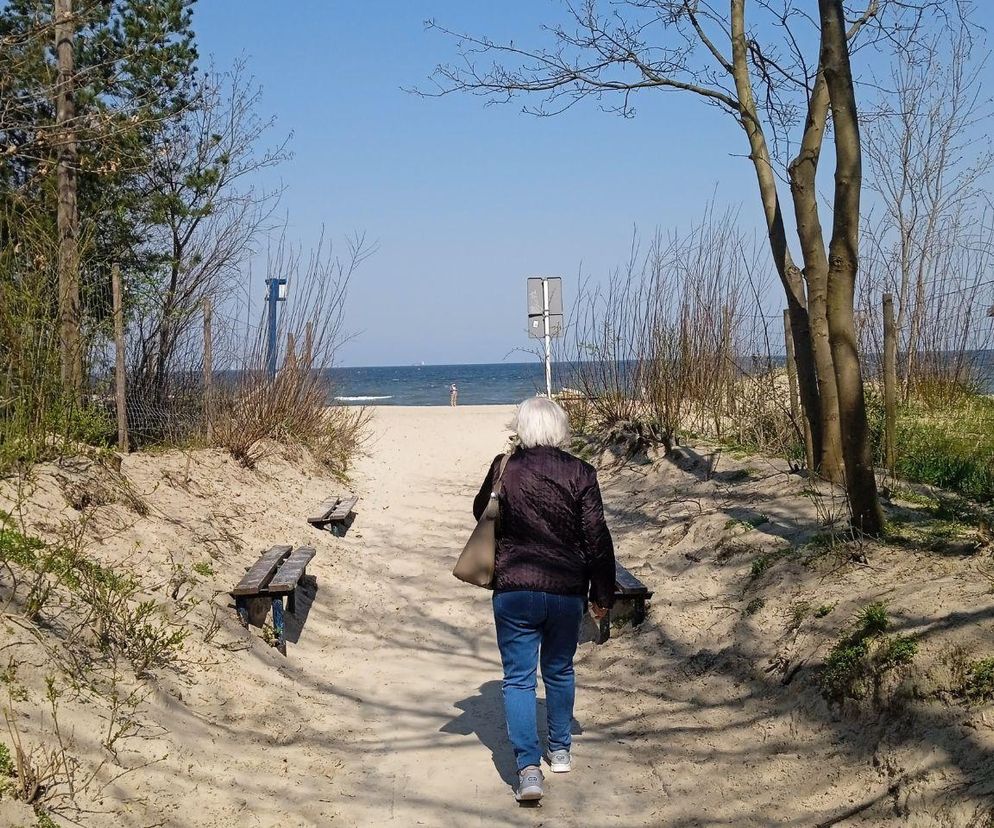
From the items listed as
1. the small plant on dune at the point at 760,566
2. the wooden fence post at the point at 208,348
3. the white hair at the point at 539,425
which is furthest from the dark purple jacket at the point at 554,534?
the wooden fence post at the point at 208,348

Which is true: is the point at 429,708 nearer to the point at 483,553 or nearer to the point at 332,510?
the point at 483,553

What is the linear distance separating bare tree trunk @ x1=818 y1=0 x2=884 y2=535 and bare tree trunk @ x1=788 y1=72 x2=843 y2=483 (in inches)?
34.9

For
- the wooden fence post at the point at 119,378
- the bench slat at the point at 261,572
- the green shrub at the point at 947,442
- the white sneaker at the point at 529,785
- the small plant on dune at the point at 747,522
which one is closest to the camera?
the white sneaker at the point at 529,785

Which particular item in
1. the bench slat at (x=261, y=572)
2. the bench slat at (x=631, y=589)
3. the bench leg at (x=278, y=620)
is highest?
the bench slat at (x=261, y=572)

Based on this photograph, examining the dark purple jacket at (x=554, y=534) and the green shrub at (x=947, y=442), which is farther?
the green shrub at (x=947, y=442)

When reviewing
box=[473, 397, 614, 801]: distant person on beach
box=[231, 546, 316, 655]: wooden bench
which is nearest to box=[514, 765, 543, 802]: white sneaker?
box=[473, 397, 614, 801]: distant person on beach

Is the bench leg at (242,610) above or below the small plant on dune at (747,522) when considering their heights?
below

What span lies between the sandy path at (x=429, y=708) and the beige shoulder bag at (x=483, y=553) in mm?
911

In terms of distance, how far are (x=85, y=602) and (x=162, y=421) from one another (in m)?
5.23

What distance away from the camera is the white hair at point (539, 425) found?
4.10 meters

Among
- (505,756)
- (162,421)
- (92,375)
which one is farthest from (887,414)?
(162,421)

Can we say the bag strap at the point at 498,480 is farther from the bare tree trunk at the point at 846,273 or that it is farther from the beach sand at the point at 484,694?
the bare tree trunk at the point at 846,273

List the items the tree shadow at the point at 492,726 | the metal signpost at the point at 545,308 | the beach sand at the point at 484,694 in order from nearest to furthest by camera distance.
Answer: the beach sand at the point at 484,694 < the tree shadow at the point at 492,726 < the metal signpost at the point at 545,308

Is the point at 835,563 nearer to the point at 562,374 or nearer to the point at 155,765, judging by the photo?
the point at 155,765
